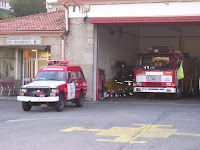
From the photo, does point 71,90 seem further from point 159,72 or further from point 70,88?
point 159,72

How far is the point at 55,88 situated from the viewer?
16.6 m

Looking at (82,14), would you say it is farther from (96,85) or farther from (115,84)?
(115,84)

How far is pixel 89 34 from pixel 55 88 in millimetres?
6941

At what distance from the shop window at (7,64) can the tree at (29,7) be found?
4482 centimetres

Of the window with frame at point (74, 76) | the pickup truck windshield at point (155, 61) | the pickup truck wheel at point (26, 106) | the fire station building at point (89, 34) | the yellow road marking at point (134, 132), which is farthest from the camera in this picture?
the pickup truck windshield at point (155, 61)

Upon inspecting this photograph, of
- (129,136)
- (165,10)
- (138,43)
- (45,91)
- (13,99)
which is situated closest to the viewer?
(129,136)

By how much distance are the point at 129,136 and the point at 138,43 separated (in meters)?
24.4

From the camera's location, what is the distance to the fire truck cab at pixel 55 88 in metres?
16.6

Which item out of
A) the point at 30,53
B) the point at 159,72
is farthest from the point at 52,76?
the point at 30,53

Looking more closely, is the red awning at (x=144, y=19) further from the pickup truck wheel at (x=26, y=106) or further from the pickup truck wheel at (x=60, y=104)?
the pickup truck wheel at (x=26, y=106)

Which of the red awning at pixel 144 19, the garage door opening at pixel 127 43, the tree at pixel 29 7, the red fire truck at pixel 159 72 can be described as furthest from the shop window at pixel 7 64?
the tree at pixel 29 7

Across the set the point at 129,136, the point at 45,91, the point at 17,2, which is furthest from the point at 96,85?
the point at 17,2

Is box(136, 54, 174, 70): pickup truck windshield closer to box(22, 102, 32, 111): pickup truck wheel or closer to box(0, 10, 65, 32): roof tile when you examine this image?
box(0, 10, 65, 32): roof tile

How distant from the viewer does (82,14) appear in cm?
2270
